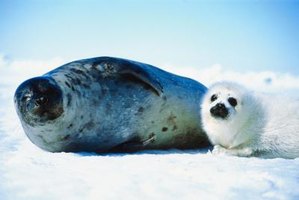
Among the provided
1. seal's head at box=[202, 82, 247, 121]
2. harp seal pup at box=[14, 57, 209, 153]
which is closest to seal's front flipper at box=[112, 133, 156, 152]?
harp seal pup at box=[14, 57, 209, 153]

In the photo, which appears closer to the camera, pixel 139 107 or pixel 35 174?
pixel 35 174

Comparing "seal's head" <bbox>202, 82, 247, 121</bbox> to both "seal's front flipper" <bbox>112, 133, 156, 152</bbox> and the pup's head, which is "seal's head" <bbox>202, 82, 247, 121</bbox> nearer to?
the pup's head

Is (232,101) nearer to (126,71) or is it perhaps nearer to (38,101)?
(126,71)

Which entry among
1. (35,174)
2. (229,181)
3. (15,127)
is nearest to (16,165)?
(35,174)

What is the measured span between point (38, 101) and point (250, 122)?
1.95m

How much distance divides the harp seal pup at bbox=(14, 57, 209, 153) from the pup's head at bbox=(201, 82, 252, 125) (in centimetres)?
53

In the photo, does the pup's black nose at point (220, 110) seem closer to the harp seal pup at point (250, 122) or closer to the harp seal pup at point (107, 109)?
the harp seal pup at point (250, 122)

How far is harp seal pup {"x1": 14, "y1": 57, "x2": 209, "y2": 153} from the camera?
347 centimetres

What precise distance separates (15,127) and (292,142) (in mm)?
3858

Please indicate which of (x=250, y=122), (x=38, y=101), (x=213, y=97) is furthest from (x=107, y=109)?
(x=250, y=122)

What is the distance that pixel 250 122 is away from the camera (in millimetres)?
3521

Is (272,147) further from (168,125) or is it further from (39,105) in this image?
(39,105)

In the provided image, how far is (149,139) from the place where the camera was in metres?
4.07

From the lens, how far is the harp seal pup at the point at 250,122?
130 inches
